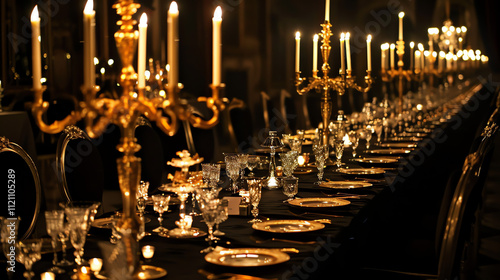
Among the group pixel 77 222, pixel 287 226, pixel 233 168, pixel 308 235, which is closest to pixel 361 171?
pixel 233 168

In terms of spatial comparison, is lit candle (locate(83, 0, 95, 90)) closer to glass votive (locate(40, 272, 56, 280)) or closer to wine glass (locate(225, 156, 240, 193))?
glass votive (locate(40, 272, 56, 280))

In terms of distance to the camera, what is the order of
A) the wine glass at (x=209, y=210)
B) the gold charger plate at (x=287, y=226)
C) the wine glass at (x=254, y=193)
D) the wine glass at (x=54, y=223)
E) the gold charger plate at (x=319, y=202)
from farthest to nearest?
the gold charger plate at (x=319, y=202) < the wine glass at (x=254, y=193) < the gold charger plate at (x=287, y=226) < the wine glass at (x=209, y=210) < the wine glass at (x=54, y=223)

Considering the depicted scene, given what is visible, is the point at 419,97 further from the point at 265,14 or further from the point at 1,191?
the point at 1,191

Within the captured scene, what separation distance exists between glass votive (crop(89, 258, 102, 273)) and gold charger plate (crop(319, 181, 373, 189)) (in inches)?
63.8

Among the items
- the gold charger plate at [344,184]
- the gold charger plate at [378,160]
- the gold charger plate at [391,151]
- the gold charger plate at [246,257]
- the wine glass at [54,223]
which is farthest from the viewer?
the gold charger plate at [391,151]

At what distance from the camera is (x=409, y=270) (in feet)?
9.75

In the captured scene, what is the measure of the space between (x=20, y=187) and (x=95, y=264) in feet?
2.93

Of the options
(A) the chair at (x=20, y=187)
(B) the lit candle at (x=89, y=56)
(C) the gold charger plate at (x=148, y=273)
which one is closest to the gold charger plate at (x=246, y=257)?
(C) the gold charger plate at (x=148, y=273)

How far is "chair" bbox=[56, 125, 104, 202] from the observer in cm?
280

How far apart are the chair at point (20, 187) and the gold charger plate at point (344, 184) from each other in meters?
1.39

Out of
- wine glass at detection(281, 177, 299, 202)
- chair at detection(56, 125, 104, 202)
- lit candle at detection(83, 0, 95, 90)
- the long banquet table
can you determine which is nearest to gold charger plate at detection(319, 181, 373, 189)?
the long banquet table

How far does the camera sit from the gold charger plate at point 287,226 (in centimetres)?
224

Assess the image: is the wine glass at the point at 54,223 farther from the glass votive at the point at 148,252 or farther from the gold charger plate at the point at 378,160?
the gold charger plate at the point at 378,160

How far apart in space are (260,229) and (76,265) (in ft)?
2.20
